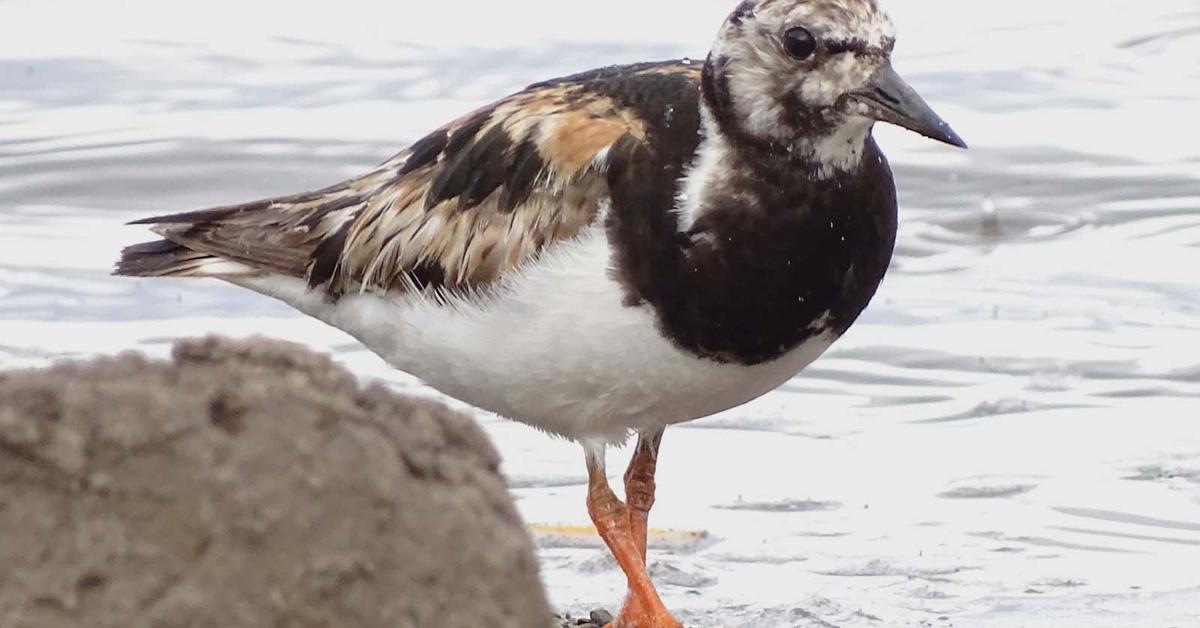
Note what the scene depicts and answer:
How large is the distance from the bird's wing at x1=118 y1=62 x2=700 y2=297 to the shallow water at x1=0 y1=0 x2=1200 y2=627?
770 mm

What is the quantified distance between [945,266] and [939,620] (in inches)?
140

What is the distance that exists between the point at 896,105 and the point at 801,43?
227 millimetres

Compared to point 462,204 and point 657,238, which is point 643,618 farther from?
point 462,204

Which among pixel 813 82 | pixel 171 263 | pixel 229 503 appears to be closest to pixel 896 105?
pixel 813 82

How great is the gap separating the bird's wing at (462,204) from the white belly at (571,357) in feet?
0.24

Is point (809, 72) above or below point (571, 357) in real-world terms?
above

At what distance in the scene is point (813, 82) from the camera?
13.6 ft

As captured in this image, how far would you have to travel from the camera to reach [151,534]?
2172 mm

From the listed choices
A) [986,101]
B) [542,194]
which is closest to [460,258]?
[542,194]

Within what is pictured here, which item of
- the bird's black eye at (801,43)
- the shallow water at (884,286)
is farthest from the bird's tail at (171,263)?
the bird's black eye at (801,43)

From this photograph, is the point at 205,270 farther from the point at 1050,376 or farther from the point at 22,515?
the point at 22,515

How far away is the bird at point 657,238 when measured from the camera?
13.6 feet

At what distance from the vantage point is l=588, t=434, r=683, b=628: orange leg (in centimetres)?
432

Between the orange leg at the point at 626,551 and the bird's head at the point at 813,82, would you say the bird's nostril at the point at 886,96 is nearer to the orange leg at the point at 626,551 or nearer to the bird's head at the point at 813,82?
the bird's head at the point at 813,82
